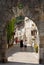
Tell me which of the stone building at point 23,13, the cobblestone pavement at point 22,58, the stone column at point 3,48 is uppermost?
the stone building at point 23,13

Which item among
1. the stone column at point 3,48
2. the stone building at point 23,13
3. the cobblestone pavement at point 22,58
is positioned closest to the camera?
the stone building at point 23,13

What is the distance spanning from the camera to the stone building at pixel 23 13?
400 inches

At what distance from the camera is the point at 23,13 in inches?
410

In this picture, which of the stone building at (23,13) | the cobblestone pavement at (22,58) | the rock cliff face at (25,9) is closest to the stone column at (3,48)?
the stone building at (23,13)

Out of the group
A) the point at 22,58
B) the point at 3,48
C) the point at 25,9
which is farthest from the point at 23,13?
the point at 22,58

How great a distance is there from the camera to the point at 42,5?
1016cm

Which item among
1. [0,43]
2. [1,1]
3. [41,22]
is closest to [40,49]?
[41,22]

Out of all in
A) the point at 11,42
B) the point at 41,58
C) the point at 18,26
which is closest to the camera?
the point at 41,58

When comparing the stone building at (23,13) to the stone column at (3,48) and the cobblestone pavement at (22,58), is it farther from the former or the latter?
the cobblestone pavement at (22,58)

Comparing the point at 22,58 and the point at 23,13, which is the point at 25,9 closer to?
the point at 23,13

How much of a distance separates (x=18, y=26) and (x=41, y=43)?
2285 centimetres

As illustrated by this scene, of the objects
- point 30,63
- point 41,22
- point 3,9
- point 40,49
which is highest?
point 3,9

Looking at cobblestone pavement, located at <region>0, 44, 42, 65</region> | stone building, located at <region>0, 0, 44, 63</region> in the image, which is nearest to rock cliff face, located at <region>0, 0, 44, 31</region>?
stone building, located at <region>0, 0, 44, 63</region>

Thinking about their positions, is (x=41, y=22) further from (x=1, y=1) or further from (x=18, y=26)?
(x=18, y=26)
